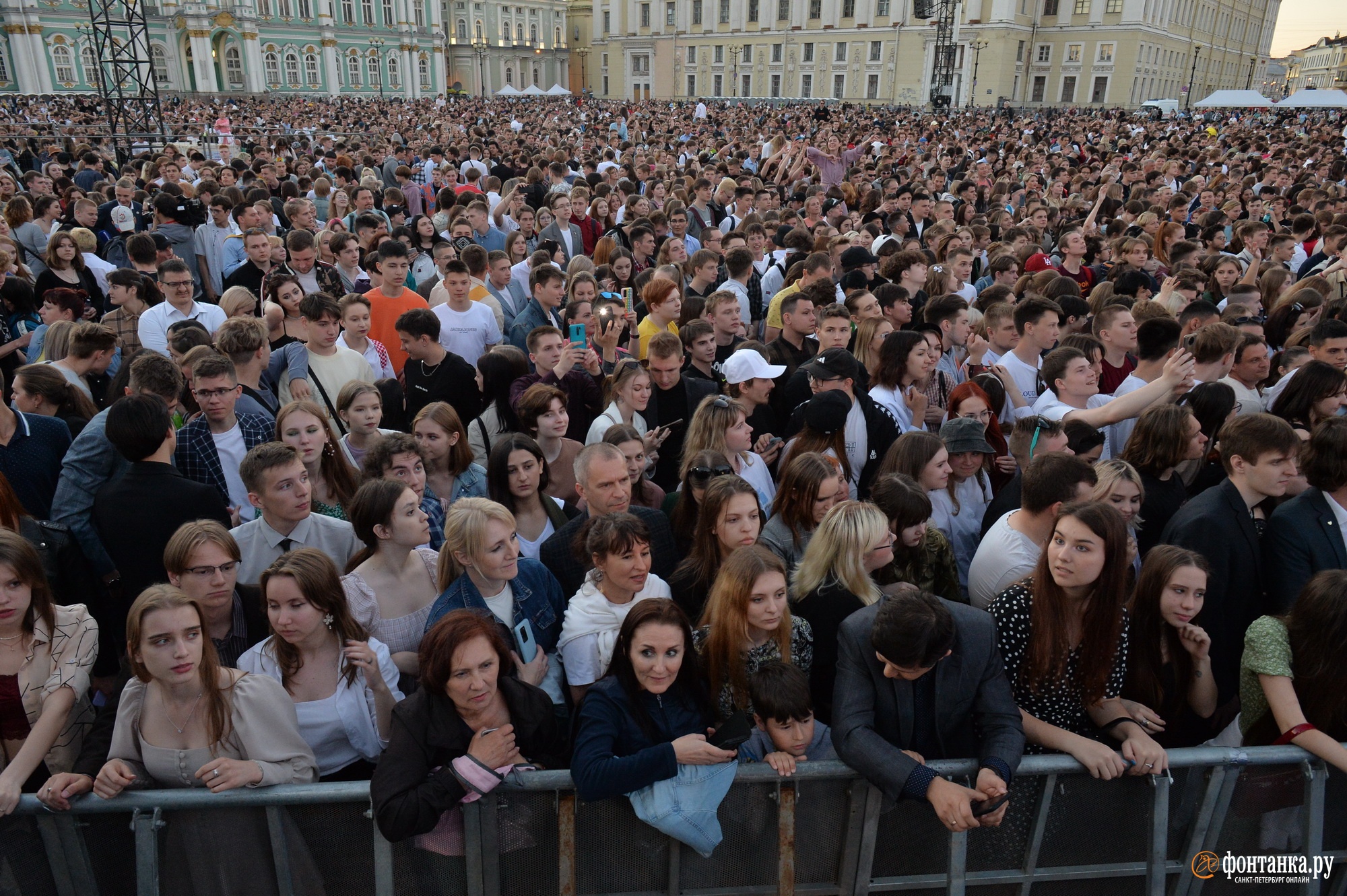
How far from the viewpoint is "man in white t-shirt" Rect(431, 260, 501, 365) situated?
251 inches

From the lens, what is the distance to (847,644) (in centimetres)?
279

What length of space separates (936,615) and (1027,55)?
75.1 m

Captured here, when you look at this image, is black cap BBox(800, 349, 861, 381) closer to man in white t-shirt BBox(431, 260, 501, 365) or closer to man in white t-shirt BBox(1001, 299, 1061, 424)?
man in white t-shirt BBox(1001, 299, 1061, 424)

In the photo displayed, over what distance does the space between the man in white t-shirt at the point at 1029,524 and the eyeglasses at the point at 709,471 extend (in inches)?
46.2

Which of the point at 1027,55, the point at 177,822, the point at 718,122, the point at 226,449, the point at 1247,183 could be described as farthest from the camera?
the point at 1027,55

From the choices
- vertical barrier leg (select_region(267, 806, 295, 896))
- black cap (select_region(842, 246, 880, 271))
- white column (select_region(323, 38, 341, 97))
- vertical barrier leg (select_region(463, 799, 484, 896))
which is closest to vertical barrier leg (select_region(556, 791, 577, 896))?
vertical barrier leg (select_region(463, 799, 484, 896))

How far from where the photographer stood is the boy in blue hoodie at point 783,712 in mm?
2754

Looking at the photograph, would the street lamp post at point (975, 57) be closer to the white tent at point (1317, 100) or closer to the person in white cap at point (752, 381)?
the white tent at point (1317, 100)

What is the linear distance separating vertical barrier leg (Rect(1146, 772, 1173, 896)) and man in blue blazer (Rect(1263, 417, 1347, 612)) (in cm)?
115

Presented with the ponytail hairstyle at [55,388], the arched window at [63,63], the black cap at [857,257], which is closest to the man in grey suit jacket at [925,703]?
the ponytail hairstyle at [55,388]

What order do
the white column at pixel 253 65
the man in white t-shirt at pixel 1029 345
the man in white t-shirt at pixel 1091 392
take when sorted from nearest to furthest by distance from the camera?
the man in white t-shirt at pixel 1091 392, the man in white t-shirt at pixel 1029 345, the white column at pixel 253 65

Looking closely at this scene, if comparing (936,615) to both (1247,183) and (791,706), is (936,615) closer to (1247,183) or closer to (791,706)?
(791,706)

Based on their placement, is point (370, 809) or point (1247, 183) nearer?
point (370, 809)

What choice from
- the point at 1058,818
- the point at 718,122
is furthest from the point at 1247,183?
the point at 718,122
